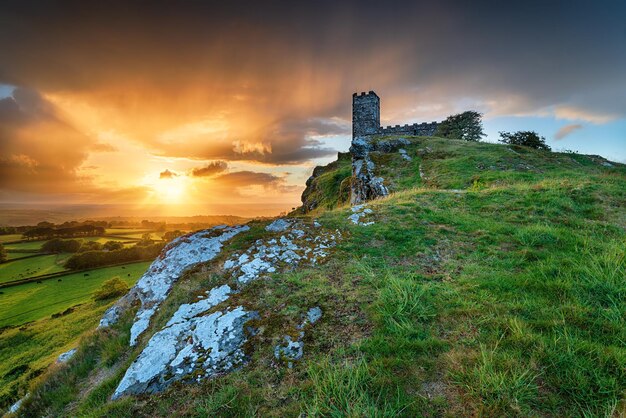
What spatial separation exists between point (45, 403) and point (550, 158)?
107 ft

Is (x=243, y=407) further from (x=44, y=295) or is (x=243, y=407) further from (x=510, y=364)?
(x=44, y=295)

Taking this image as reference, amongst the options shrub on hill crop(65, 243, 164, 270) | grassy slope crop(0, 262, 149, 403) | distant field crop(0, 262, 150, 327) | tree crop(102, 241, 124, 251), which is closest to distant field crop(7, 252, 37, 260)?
tree crop(102, 241, 124, 251)

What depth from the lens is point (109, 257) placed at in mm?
73750

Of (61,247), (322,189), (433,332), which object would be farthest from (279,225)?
(61,247)

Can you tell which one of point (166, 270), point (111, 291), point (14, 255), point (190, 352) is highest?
point (166, 270)

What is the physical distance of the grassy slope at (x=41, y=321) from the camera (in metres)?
23.8

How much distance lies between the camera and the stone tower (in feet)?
161

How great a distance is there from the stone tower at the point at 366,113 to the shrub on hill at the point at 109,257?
6734 cm

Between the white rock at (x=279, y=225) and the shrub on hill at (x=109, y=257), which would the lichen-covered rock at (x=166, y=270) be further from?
the shrub on hill at (x=109, y=257)

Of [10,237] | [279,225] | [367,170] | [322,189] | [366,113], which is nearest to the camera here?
[279,225]

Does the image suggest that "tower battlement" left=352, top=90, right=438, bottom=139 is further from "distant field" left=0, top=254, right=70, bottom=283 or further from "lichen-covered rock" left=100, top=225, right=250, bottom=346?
"distant field" left=0, top=254, right=70, bottom=283

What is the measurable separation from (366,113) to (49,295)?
7419cm

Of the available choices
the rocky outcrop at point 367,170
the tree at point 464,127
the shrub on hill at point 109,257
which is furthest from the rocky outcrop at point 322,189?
Result: the shrub on hill at point 109,257

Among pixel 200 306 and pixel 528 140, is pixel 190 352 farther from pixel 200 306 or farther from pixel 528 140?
pixel 528 140
